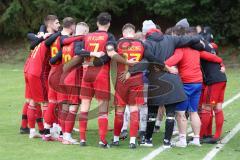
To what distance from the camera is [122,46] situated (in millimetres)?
9430

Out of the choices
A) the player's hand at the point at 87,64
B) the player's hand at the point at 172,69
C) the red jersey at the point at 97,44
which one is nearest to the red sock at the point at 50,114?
the player's hand at the point at 87,64

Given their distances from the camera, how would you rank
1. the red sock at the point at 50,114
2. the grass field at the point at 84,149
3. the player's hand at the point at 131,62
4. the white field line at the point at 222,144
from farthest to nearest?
1. the red sock at the point at 50,114
2. the player's hand at the point at 131,62
3. the white field line at the point at 222,144
4. the grass field at the point at 84,149

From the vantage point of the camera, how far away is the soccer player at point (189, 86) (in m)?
9.64

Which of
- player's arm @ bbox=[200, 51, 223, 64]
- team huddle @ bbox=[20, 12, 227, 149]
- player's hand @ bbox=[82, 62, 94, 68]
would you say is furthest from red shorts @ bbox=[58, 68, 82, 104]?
player's arm @ bbox=[200, 51, 223, 64]

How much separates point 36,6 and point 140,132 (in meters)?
22.1

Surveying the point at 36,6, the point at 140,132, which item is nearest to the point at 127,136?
the point at 140,132

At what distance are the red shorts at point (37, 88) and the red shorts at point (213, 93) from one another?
289 cm

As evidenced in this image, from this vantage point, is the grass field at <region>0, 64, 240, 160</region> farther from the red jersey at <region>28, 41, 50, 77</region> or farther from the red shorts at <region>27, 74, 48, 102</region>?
the red jersey at <region>28, 41, 50, 77</region>

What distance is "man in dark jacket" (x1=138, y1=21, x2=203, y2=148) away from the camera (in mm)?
9430

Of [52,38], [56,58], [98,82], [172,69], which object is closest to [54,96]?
[56,58]

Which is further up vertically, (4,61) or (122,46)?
(122,46)

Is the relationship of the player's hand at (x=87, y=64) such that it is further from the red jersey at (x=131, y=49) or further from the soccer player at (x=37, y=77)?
the soccer player at (x=37, y=77)

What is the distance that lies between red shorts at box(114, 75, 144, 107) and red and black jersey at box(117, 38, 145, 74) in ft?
0.91

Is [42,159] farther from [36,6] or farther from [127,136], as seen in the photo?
Result: [36,6]
